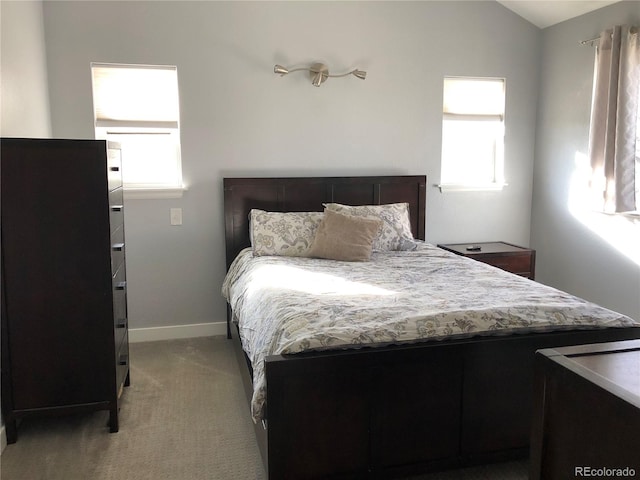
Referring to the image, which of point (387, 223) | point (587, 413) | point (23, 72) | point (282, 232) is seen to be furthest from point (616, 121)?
point (23, 72)

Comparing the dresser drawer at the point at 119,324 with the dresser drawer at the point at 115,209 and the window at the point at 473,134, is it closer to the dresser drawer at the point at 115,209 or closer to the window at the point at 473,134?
the dresser drawer at the point at 115,209

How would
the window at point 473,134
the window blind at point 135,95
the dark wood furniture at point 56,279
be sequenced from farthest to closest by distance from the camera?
the window at point 473,134
the window blind at point 135,95
the dark wood furniture at point 56,279

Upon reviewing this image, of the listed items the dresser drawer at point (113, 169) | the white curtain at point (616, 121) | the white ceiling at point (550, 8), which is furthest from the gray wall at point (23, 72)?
the white curtain at point (616, 121)

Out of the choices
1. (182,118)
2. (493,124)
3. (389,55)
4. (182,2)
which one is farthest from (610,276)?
(182,2)

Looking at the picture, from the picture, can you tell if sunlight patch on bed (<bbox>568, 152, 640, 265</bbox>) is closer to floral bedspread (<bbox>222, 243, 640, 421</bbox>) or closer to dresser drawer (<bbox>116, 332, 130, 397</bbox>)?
floral bedspread (<bbox>222, 243, 640, 421</bbox>)

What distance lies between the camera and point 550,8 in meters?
3.95

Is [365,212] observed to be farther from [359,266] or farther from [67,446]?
[67,446]

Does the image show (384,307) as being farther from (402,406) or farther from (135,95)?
(135,95)

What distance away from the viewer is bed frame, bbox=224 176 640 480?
189cm

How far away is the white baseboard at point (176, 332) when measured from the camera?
384cm

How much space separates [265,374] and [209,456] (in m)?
0.78

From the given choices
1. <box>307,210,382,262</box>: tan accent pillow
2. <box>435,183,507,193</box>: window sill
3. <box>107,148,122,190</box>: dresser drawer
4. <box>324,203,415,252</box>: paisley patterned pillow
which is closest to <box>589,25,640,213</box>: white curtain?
<box>435,183,507,193</box>: window sill

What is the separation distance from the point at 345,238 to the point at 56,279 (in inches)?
66.3

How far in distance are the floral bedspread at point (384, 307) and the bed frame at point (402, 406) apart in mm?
47
